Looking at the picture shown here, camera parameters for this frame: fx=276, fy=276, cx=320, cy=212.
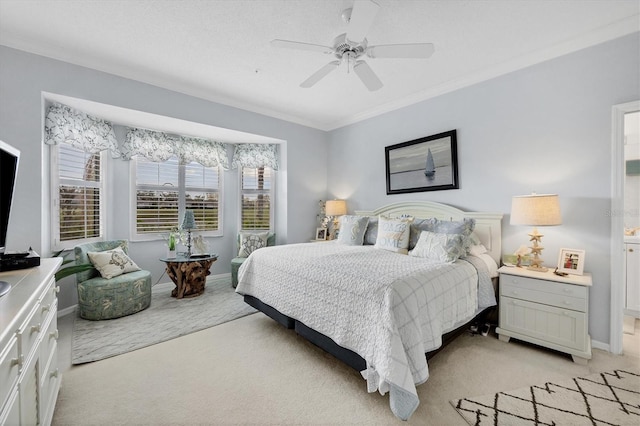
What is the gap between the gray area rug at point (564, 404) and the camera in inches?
65.4

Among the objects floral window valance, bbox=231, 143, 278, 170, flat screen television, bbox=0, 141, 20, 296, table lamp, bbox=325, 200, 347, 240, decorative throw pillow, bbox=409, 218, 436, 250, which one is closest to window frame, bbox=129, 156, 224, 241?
floral window valance, bbox=231, 143, 278, 170

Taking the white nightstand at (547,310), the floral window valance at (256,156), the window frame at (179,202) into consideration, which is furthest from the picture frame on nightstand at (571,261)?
the window frame at (179,202)

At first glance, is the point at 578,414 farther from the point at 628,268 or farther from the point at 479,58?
the point at 479,58

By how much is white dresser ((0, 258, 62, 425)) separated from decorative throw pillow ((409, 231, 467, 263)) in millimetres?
2669

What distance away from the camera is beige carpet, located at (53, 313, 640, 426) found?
5.57ft

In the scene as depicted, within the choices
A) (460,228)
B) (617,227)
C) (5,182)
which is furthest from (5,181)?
(617,227)

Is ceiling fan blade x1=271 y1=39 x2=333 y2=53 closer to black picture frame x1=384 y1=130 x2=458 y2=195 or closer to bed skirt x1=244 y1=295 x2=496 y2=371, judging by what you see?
black picture frame x1=384 y1=130 x2=458 y2=195

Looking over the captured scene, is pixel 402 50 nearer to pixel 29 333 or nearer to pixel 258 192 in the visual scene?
pixel 29 333

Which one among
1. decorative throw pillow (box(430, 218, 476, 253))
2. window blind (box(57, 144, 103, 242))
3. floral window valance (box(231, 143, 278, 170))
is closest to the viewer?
decorative throw pillow (box(430, 218, 476, 253))

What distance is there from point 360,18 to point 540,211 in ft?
7.21

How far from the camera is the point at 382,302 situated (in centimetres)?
179

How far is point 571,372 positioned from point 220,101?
478cm

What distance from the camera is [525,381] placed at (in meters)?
2.04

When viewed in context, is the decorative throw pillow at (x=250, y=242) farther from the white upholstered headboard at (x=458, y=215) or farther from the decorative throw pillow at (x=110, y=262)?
the white upholstered headboard at (x=458, y=215)
